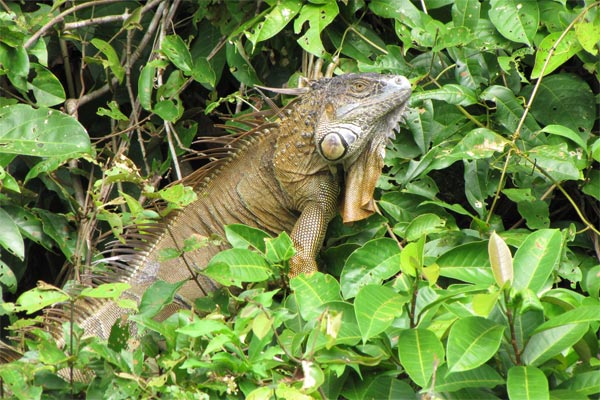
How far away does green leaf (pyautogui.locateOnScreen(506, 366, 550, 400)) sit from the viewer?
2.07 m

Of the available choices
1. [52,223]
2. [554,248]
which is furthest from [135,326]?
[554,248]

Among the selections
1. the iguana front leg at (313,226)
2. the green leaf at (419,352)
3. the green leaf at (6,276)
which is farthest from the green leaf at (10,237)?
the green leaf at (419,352)

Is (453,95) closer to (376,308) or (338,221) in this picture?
(338,221)

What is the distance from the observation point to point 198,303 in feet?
9.20

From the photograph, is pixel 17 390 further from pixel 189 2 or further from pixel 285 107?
pixel 189 2

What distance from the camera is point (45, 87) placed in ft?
12.0

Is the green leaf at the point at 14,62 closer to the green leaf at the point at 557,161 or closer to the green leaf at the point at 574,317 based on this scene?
the green leaf at the point at 557,161

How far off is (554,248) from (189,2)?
2.19m

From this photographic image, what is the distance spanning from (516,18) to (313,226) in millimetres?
1032

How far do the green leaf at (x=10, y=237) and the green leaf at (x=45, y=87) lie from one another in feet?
1.83

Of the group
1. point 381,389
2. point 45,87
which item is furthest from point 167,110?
A: point 381,389

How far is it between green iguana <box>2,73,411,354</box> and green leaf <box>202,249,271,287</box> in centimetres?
44

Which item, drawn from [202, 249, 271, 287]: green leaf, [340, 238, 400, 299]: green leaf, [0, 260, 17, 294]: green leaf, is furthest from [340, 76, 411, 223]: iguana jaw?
[0, 260, 17, 294]: green leaf

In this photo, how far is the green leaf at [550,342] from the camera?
84.0 inches
